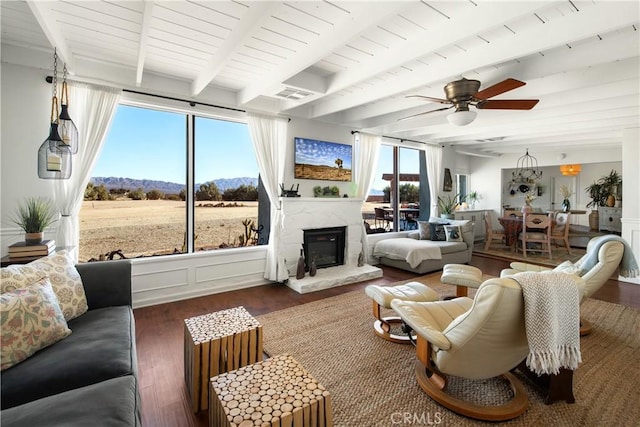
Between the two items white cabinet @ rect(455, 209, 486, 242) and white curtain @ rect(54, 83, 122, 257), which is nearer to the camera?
white curtain @ rect(54, 83, 122, 257)

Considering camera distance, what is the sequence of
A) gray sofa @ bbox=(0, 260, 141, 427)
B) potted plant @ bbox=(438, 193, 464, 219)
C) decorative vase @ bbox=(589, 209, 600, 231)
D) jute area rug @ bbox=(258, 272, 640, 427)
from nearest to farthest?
gray sofa @ bbox=(0, 260, 141, 427) → jute area rug @ bbox=(258, 272, 640, 427) → potted plant @ bbox=(438, 193, 464, 219) → decorative vase @ bbox=(589, 209, 600, 231)

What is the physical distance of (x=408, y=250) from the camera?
16.1 ft

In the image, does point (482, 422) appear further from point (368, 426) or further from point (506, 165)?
point (506, 165)

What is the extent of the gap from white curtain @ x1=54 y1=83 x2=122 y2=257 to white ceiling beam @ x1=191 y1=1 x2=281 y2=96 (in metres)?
1.16

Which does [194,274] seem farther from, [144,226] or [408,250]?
[408,250]

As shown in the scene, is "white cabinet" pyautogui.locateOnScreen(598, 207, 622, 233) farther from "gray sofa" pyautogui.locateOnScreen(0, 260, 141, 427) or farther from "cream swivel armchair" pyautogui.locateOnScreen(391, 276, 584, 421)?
"gray sofa" pyautogui.locateOnScreen(0, 260, 141, 427)

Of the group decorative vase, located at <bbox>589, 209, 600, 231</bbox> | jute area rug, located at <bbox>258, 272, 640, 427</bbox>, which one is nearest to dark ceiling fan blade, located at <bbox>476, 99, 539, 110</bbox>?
jute area rug, located at <bbox>258, 272, 640, 427</bbox>

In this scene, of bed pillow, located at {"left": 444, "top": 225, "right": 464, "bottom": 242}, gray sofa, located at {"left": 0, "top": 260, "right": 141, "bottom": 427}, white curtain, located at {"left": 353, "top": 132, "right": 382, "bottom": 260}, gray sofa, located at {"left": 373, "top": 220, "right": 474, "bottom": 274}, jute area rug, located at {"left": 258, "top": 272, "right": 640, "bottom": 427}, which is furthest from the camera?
bed pillow, located at {"left": 444, "top": 225, "right": 464, "bottom": 242}

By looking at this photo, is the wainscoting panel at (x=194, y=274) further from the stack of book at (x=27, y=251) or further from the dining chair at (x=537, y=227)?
the dining chair at (x=537, y=227)

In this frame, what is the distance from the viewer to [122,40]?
2605 mm

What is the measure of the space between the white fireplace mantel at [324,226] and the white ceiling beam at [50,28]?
2.68 meters

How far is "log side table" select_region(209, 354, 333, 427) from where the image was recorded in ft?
3.87

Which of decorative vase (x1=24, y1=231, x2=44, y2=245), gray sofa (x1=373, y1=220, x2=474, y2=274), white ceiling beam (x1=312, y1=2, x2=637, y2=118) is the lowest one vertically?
gray sofa (x1=373, y1=220, x2=474, y2=274)

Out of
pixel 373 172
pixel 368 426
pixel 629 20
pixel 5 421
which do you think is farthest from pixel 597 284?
pixel 5 421
